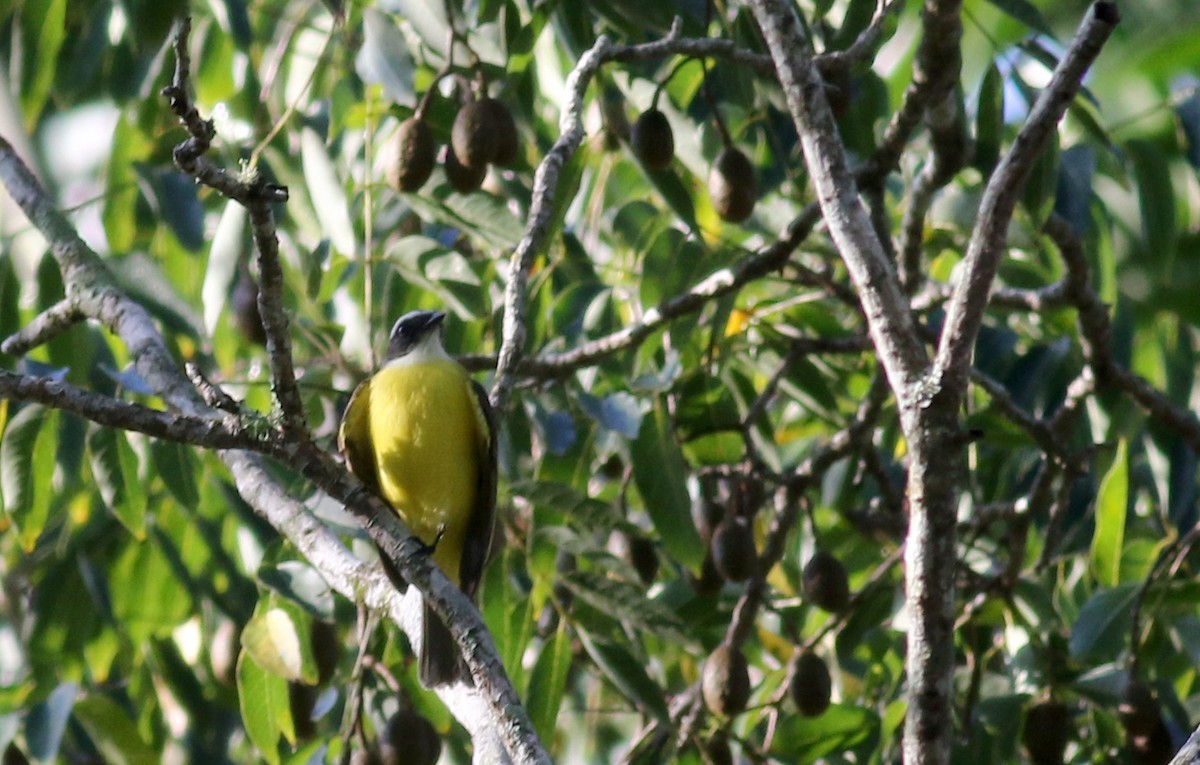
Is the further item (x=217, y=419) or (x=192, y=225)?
(x=192, y=225)

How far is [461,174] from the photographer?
378cm

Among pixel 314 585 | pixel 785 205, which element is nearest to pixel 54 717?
pixel 314 585

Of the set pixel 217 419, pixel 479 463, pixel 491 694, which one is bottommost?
pixel 491 694

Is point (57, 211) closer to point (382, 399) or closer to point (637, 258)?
point (382, 399)

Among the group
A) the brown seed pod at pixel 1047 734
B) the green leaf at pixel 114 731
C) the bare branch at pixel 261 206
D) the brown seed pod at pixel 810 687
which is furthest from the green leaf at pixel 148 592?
the brown seed pod at pixel 1047 734

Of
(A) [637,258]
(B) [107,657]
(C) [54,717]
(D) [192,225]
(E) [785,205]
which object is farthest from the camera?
(B) [107,657]

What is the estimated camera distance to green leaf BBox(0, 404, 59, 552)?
3840mm

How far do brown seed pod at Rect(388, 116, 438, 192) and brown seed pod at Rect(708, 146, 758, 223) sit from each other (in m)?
0.68

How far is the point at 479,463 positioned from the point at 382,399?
0.30m

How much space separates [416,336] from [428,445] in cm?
46

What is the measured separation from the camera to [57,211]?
382 cm

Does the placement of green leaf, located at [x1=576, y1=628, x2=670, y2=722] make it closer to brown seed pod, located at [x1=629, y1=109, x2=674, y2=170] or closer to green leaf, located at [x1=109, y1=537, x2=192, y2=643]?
brown seed pod, located at [x1=629, y1=109, x2=674, y2=170]

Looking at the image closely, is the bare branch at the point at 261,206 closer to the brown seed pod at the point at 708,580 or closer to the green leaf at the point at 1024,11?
the brown seed pod at the point at 708,580

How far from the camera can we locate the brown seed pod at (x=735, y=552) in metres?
3.82
